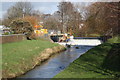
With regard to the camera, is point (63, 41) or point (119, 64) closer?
point (119, 64)

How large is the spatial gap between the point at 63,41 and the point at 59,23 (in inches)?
676

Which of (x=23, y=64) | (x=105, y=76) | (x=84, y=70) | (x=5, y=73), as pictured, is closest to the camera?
(x=105, y=76)

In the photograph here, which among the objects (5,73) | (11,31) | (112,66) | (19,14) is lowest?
(5,73)

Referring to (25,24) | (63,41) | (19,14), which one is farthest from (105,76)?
(19,14)

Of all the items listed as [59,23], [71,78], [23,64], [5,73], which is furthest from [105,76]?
[59,23]

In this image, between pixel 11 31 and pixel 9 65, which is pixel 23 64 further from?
pixel 11 31

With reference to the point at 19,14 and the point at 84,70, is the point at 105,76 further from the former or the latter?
the point at 19,14

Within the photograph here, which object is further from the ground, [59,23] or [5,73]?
[59,23]

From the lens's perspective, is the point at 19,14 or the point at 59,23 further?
the point at 59,23

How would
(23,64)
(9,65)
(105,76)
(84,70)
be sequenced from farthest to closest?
(23,64) < (9,65) < (84,70) < (105,76)

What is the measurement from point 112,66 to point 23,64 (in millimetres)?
6794

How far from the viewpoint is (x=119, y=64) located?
991 cm

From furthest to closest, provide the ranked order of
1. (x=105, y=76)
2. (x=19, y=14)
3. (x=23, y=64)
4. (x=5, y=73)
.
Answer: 1. (x=19, y=14)
2. (x=23, y=64)
3. (x=5, y=73)
4. (x=105, y=76)

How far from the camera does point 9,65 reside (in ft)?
41.8
